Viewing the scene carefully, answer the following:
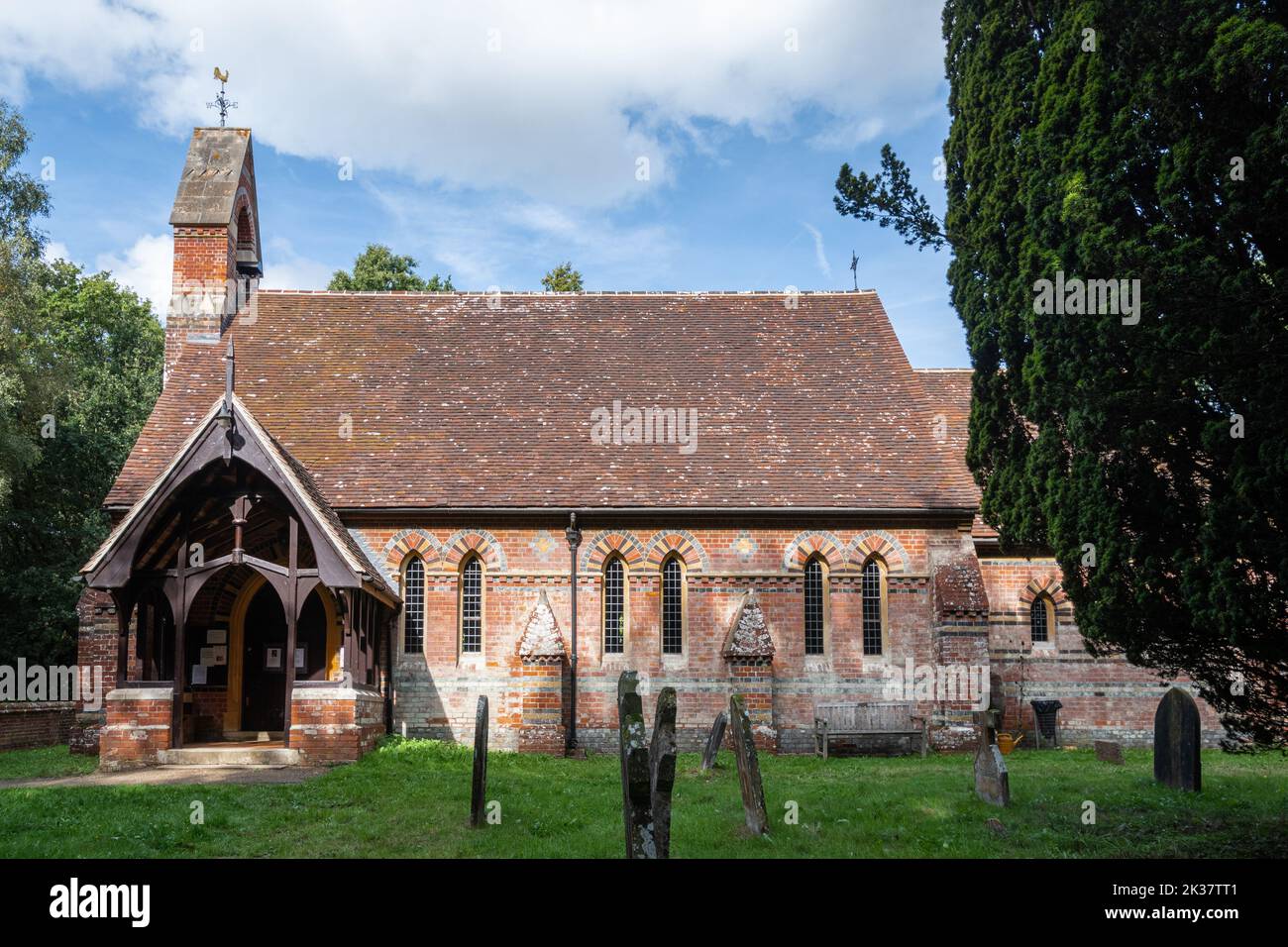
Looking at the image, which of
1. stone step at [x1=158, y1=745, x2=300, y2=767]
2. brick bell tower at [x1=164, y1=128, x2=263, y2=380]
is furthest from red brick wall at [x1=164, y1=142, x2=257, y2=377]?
stone step at [x1=158, y1=745, x2=300, y2=767]

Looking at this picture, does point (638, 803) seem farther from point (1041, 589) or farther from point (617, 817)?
point (1041, 589)

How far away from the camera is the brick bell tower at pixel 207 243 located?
2394cm

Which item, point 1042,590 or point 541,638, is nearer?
point 541,638

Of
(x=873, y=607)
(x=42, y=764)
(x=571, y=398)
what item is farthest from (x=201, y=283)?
(x=873, y=607)

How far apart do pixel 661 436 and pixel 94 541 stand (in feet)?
59.6

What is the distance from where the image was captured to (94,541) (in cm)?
2986

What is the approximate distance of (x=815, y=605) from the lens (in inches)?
831

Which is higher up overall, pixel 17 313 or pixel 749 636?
pixel 17 313

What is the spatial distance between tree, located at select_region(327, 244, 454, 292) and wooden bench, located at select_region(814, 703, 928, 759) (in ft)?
88.4

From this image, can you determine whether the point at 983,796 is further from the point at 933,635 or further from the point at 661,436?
the point at 661,436

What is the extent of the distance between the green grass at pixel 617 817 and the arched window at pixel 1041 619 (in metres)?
6.09

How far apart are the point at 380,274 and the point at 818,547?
26.5m

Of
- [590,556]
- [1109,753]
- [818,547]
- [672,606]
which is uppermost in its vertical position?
[818,547]

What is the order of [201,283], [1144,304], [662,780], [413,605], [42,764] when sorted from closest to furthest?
1. [662,780]
2. [1144,304]
3. [42,764]
4. [413,605]
5. [201,283]
